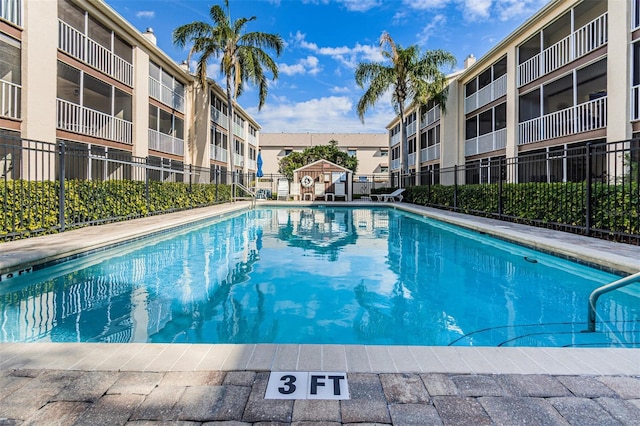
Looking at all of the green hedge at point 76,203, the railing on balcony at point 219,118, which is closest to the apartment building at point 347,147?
the railing on balcony at point 219,118

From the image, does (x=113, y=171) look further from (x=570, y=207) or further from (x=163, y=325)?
(x=570, y=207)

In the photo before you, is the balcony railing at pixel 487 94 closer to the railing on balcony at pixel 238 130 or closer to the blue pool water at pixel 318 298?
the blue pool water at pixel 318 298

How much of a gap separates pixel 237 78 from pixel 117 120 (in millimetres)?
6935

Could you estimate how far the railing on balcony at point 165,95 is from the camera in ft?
53.7

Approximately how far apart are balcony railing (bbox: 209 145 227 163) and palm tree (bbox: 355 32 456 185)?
8.95 meters

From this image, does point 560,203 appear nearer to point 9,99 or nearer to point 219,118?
point 9,99

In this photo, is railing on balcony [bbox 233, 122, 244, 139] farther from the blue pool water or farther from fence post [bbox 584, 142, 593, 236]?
fence post [bbox 584, 142, 593, 236]

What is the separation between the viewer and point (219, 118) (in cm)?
2352

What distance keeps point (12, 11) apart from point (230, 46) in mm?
10804

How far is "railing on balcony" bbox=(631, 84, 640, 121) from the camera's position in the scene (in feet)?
32.8

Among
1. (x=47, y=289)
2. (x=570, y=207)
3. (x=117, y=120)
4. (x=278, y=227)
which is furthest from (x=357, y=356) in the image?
(x=117, y=120)

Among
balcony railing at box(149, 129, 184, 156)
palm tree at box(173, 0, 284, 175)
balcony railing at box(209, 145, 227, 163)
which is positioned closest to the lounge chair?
palm tree at box(173, 0, 284, 175)

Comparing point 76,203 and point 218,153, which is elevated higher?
point 218,153

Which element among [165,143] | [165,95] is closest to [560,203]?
[165,143]
